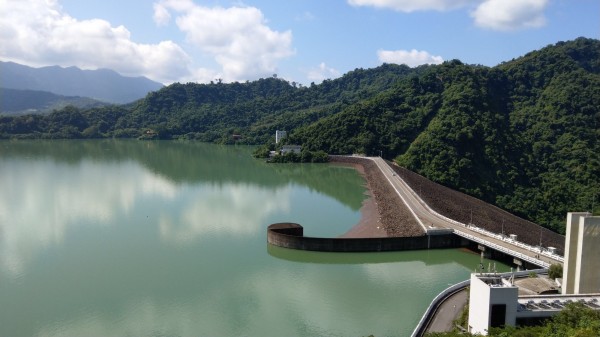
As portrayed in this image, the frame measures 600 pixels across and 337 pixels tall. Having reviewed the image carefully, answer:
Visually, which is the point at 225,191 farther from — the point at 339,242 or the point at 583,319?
the point at 583,319

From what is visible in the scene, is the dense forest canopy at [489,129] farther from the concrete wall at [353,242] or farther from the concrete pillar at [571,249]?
the concrete pillar at [571,249]

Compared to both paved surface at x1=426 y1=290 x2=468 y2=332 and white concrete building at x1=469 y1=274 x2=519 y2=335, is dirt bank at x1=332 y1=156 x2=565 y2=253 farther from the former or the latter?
white concrete building at x1=469 y1=274 x2=519 y2=335

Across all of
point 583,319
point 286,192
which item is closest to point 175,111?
point 286,192

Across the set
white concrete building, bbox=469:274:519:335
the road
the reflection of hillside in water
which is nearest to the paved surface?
white concrete building, bbox=469:274:519:335

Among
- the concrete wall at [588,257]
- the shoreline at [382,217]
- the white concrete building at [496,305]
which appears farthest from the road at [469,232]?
the white concrete building at [496,305]

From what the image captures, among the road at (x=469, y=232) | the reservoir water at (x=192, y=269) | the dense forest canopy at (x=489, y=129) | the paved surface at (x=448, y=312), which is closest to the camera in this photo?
the paved surface at (x=448, y=312)

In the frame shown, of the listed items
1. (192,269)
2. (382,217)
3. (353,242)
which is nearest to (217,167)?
(382,217)
